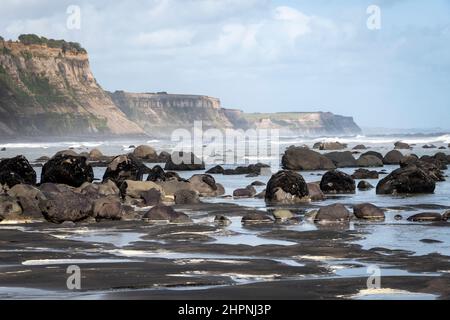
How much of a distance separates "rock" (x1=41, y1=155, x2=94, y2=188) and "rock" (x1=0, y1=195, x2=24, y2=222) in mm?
7760

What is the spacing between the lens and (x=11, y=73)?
7229 inches

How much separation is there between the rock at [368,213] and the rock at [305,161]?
78.6 ft

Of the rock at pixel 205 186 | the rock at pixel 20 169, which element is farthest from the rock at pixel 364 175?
the rock at pixel 20 169

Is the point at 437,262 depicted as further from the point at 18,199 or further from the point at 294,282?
the point at 18,199

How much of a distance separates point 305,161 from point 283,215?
24428mm

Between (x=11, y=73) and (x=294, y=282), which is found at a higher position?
(x=11, y=73)

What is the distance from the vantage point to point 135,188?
28.4m

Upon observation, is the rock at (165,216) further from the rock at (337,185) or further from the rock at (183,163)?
the rock at (183,163)

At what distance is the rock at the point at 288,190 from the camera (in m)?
27.2

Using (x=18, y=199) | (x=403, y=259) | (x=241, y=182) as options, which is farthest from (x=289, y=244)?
(x=241, y=182)

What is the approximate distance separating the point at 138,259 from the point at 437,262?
488cm

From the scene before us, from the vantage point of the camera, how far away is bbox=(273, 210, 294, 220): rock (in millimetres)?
21983

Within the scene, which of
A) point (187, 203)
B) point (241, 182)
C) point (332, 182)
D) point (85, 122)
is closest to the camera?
point (187, 203)

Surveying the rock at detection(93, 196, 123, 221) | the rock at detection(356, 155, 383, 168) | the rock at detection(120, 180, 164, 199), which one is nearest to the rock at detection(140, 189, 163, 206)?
the rock at detection(120, 180, 164, 199)
